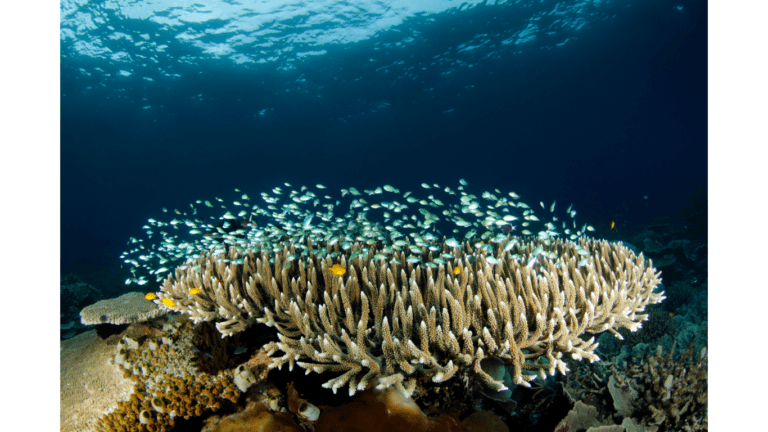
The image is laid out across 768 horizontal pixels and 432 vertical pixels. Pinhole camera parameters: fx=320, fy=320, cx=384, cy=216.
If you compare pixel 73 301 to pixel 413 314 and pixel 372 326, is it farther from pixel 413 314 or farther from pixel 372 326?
pixel 413 314

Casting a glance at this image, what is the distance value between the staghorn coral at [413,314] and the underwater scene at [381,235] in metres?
0.03

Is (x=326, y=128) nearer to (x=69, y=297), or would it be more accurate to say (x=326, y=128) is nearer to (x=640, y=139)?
(x=69, y=297)

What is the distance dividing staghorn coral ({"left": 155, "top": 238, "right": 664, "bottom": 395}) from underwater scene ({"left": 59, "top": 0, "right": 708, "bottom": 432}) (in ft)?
0.11

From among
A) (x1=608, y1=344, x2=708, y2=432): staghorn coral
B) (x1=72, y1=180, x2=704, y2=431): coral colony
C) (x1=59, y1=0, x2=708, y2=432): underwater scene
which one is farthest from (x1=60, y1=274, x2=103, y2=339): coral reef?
(x1=608, y1=344, x2=708, y2=432): staghorn coral

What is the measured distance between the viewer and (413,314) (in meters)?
3.37

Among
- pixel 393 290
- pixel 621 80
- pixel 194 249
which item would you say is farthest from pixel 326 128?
pixel 393 290

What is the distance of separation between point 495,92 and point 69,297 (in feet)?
158

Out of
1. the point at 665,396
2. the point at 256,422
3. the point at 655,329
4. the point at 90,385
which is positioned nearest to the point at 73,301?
the point at 90,385

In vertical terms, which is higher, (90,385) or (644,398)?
(644,398)

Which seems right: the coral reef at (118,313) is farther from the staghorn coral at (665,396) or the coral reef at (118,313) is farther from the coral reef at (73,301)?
the coral reef at (73,301)

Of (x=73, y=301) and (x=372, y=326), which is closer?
(x=372, y=326)

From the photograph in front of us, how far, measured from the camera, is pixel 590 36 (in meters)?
31.2

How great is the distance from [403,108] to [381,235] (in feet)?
159

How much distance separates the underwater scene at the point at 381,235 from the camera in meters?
3.29
